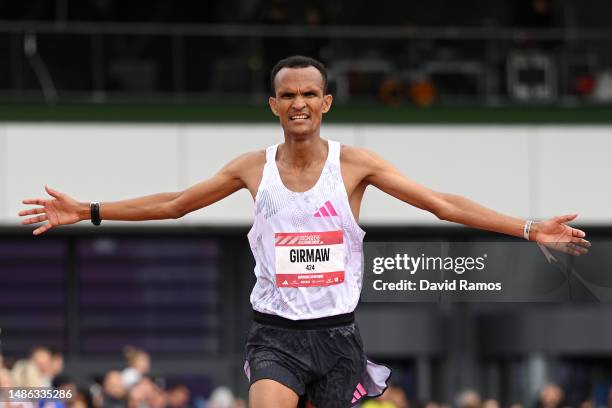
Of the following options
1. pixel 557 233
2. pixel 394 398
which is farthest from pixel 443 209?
pixel 394 398

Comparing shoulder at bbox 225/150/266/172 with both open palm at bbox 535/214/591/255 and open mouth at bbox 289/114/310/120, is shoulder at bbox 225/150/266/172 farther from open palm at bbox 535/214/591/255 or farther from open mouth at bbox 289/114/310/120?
open palm at bbox 535/214/591/255

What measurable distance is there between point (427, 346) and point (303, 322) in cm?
1519

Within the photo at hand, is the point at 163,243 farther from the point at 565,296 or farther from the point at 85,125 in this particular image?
the point at 565,296

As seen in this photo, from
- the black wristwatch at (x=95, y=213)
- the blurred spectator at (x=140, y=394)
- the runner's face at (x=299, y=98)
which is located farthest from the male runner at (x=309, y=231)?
the blurred spectator at (x=140, y=394)

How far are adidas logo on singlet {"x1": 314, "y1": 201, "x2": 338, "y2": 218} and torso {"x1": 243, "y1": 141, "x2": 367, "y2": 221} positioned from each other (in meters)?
0.11

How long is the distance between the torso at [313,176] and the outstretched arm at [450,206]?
0.04 m

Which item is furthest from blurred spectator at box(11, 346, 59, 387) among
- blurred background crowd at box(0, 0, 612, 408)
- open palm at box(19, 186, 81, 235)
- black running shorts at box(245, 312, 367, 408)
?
blurred background crowd at box(0, 0, 612, 408)

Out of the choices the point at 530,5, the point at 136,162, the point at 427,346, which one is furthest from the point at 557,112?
the point at 136,162

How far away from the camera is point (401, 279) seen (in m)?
7.77

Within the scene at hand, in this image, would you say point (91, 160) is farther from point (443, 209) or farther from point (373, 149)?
point (443, 209)

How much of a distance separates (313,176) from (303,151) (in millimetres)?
123

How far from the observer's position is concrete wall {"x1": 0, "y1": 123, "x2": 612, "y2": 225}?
64.8ft

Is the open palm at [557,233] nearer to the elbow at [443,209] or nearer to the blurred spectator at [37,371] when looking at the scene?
the elbow at [443,209]

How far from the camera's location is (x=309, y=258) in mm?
6660
